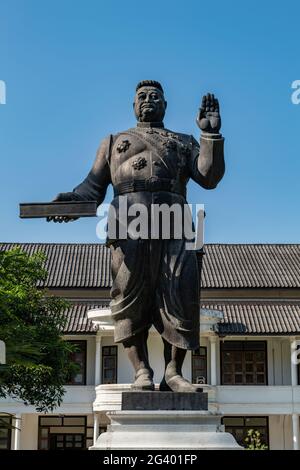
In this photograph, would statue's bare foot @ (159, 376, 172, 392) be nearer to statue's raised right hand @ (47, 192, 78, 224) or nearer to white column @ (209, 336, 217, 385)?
statue's raised right hand @ (47, 192, 78, 224)

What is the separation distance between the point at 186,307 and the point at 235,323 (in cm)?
2814

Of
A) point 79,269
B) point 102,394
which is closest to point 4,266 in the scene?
point 102,394

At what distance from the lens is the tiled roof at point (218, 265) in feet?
126

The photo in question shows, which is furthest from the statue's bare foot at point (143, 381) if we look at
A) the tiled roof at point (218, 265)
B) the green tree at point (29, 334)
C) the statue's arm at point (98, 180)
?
the tiled roof at point (218, 265)

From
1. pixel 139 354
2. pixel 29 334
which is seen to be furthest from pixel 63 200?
pixel 29 334

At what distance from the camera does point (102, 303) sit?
37.6m

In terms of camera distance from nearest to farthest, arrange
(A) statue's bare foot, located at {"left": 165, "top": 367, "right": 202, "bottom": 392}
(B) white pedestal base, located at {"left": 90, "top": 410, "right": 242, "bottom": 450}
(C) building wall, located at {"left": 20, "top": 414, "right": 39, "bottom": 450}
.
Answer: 1. (B) white pedestal base, located at {"left": 90, "top": 410, "right": 242, "bottom": 450}
2. (A) statue's bare foot, located at {"left": 165, "top": 367, "right": 202, "bottom": 392}
3. (C) building wall, located at {"left": 20, "top": 414, "right": 39, "bottom": 450}

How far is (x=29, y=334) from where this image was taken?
861 inches

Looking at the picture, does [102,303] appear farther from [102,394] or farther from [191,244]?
[191,244]

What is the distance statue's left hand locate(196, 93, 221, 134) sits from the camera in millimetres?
7180

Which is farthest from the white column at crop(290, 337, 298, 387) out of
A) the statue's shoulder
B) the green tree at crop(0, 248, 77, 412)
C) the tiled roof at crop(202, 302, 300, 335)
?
the statue's shoulder

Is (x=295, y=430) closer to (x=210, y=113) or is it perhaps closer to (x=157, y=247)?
(x=157, y=247)

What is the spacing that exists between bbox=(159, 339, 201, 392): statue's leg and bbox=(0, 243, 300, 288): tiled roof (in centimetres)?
3030

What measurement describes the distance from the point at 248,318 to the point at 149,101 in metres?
28.5
